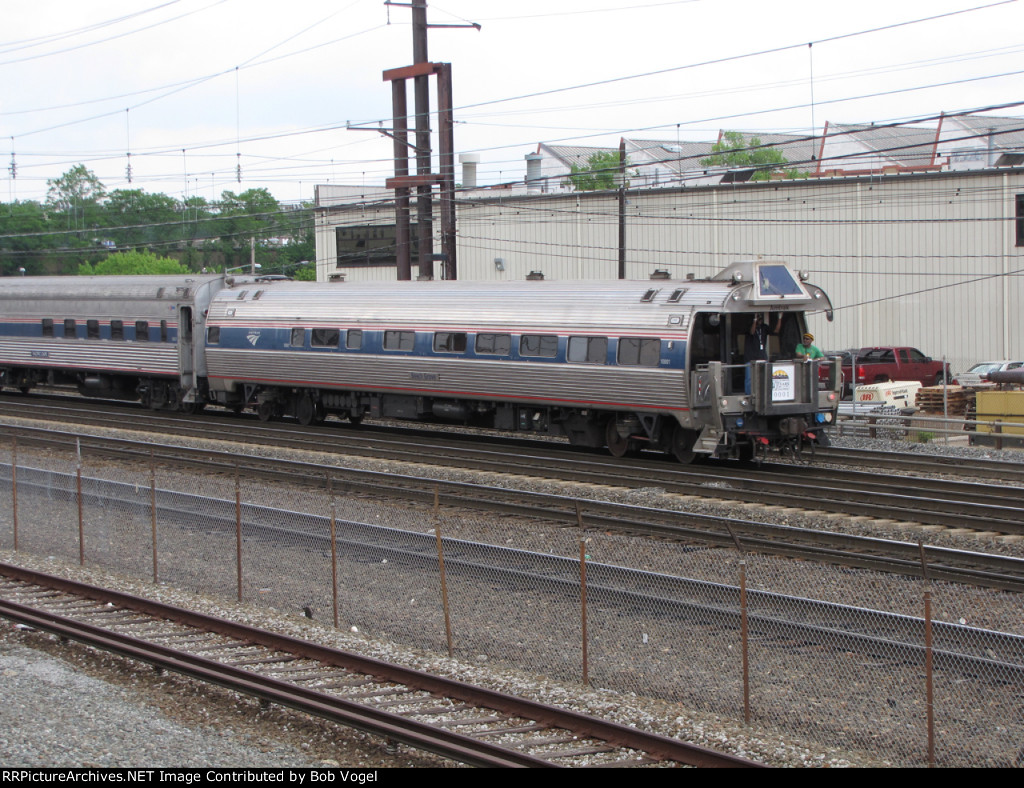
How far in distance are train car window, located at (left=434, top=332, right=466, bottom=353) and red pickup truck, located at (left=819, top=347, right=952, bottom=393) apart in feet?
56.1

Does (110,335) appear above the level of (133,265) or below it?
below

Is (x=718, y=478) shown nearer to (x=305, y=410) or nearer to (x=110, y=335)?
(x=305, y=410)

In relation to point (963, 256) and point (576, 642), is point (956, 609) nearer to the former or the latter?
point (576, 642)

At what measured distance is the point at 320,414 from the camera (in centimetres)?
2830

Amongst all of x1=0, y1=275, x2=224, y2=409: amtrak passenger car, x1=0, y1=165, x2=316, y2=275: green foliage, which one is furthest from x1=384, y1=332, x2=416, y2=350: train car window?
x1=0, y1=165, x2=316, y2=275: green foliage

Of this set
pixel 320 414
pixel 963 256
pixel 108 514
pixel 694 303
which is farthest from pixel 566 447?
pixel 963 256

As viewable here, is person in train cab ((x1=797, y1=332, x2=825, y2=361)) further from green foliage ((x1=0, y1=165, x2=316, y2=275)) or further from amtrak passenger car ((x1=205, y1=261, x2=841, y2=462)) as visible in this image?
green foliage ((x1=0, y1=165, x2=316, y2=275))

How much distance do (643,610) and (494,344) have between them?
13223 millimetres

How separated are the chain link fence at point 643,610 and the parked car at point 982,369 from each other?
23878 millimetres

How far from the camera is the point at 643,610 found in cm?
1032

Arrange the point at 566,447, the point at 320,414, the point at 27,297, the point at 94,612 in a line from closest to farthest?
the point at 94,612, the point at 566,447, the point at 320,414, the point at 27,297

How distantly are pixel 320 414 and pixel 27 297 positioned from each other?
526 inches

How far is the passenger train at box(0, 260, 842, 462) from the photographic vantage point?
19719mm

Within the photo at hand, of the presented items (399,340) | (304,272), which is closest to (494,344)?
(399,340)
